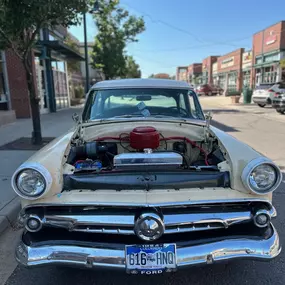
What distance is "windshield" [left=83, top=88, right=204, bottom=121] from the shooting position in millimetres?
3932

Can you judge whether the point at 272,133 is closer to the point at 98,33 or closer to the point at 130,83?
the point at 130,83

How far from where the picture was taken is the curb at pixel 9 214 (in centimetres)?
346

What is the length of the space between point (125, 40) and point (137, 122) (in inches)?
813

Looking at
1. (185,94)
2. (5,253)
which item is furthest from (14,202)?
(185,94)

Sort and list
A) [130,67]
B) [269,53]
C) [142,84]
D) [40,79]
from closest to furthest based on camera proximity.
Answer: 1. [142,84]
2. [40,79]
3. [269,53]
4. [130,67]

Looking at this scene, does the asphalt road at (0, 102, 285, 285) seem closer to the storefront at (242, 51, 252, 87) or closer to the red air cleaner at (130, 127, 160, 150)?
the red air cleaner at (130, 127, 160, 150)

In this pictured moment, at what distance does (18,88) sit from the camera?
13.5m

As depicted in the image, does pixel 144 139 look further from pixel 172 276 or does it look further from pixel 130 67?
pixel 130 67

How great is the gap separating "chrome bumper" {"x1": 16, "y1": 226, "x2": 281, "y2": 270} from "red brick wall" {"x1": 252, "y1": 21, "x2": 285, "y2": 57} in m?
29.2

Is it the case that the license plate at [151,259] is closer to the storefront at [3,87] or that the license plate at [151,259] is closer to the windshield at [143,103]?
the windshield at [143,103]

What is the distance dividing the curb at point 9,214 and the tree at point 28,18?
12.4ft

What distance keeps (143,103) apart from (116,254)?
2389mm

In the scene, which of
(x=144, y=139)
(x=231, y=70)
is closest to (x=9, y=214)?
(x=144, y=139)

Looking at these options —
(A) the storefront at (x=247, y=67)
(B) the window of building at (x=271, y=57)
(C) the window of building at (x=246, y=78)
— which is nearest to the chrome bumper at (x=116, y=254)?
(B) the window of building at (x=271, y=57)
